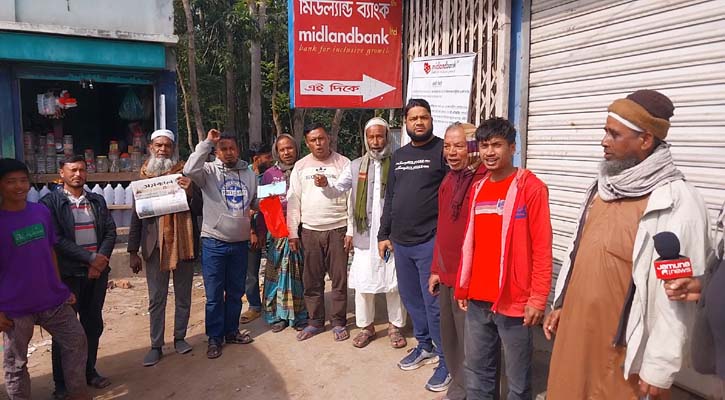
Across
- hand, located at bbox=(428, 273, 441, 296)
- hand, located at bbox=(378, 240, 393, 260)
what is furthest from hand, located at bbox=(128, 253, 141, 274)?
hand, located at bbox=(428, 273, 441, 296)

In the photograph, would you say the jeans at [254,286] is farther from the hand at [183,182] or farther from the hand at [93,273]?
the hand at [93,273]

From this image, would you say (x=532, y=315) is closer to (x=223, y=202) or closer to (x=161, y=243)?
(x=223, y=202)

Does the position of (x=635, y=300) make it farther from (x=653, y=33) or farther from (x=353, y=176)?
(x=353, y=176)

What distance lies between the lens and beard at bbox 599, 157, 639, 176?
2217 millimetres

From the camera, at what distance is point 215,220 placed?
4.59 meters

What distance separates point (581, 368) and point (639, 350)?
0.99ft

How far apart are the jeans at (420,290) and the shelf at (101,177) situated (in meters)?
5.44

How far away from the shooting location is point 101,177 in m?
7.88

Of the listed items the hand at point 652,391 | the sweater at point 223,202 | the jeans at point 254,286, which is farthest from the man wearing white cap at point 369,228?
the hand at point 652,391

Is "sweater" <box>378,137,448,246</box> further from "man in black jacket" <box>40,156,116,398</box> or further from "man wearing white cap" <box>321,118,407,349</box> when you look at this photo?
"man in black jacket" <box>40,156,116,398</box>

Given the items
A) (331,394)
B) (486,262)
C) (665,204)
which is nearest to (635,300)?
(665,204)

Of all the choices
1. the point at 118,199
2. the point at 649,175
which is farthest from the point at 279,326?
the point at 118,199

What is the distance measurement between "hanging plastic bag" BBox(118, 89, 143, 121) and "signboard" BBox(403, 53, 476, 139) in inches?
182

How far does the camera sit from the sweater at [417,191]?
3830 mm
